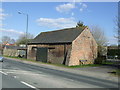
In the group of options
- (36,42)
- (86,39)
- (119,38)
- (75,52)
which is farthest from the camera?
(36,42)

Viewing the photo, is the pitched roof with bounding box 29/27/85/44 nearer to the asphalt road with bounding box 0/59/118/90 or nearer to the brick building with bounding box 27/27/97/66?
the brick building with bounding box 27/27/97/66

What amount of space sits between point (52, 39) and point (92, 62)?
31.4ft

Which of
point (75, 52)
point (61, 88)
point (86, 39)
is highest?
point (86, 39)

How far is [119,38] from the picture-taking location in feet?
91.1

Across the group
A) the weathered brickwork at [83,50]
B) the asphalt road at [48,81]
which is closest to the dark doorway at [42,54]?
the weathered brickwork at [83,50]

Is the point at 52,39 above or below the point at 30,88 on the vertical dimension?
above

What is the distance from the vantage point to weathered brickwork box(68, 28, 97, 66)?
109 feet

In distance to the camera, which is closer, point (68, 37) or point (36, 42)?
point (68, 37)

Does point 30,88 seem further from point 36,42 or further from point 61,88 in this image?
point 36,42

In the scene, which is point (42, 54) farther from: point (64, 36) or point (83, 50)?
point (83, 50)

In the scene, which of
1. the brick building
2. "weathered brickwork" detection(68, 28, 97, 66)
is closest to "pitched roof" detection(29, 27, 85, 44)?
the brick building

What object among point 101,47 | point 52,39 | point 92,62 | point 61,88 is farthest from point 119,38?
point 101,47

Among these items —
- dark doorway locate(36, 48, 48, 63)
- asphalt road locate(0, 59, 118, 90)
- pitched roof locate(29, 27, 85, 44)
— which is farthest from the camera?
dark doorway locate(36, 48, 48, 63)

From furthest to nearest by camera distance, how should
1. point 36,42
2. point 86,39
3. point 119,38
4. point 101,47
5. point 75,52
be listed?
point 101,47 → point 36,42 → point 86,39 → point 75,52 → point 119,38
